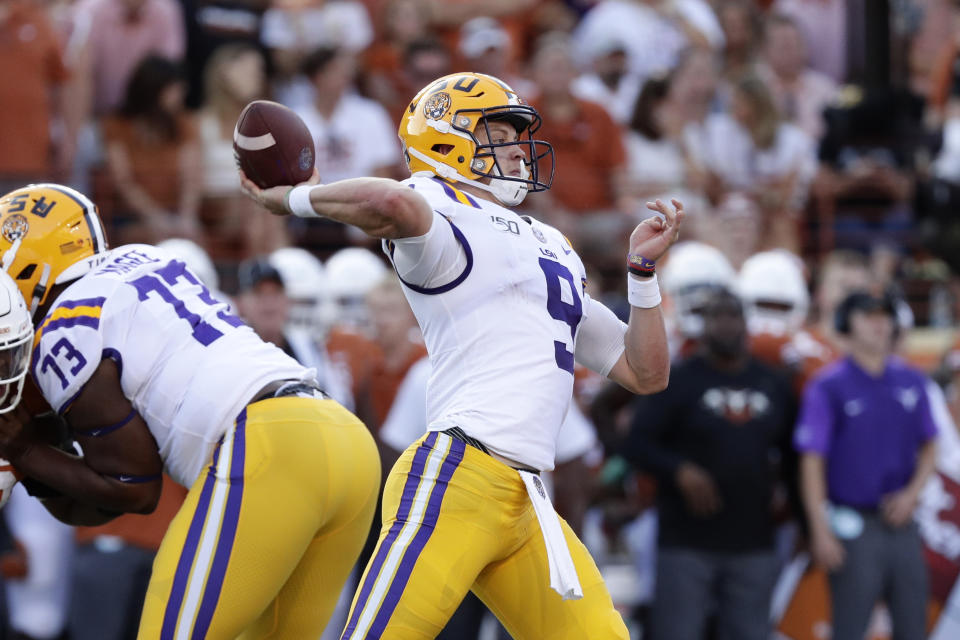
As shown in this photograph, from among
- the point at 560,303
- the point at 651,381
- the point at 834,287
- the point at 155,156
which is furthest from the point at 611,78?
the point at 560,303

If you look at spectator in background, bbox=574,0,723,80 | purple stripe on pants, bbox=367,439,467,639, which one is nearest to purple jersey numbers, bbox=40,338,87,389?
purple stripe on pants, bbox=367,439,467,639

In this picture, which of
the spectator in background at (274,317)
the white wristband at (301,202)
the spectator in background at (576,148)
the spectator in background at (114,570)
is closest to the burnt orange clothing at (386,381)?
the spectator in background at (274,317)

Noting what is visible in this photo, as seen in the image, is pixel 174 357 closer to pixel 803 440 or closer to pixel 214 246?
pixel 803 440

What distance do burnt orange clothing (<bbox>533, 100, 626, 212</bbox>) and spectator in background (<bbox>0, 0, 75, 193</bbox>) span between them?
298cm

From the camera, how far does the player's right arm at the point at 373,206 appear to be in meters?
3.80

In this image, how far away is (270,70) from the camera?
9.40m

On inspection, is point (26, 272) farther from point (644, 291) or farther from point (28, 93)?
point (28, 93)

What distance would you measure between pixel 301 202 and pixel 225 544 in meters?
0.99

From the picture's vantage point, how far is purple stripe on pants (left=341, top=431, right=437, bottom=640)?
154 inches

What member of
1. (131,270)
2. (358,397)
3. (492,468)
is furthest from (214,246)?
(492,468)

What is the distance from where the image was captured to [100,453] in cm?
418

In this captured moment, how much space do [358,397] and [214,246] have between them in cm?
215

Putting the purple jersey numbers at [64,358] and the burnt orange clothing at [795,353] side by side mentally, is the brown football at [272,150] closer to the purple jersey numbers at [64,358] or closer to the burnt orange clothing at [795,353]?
the purple jersey numbers at [64,358]

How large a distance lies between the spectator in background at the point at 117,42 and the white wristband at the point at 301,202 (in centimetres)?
521
